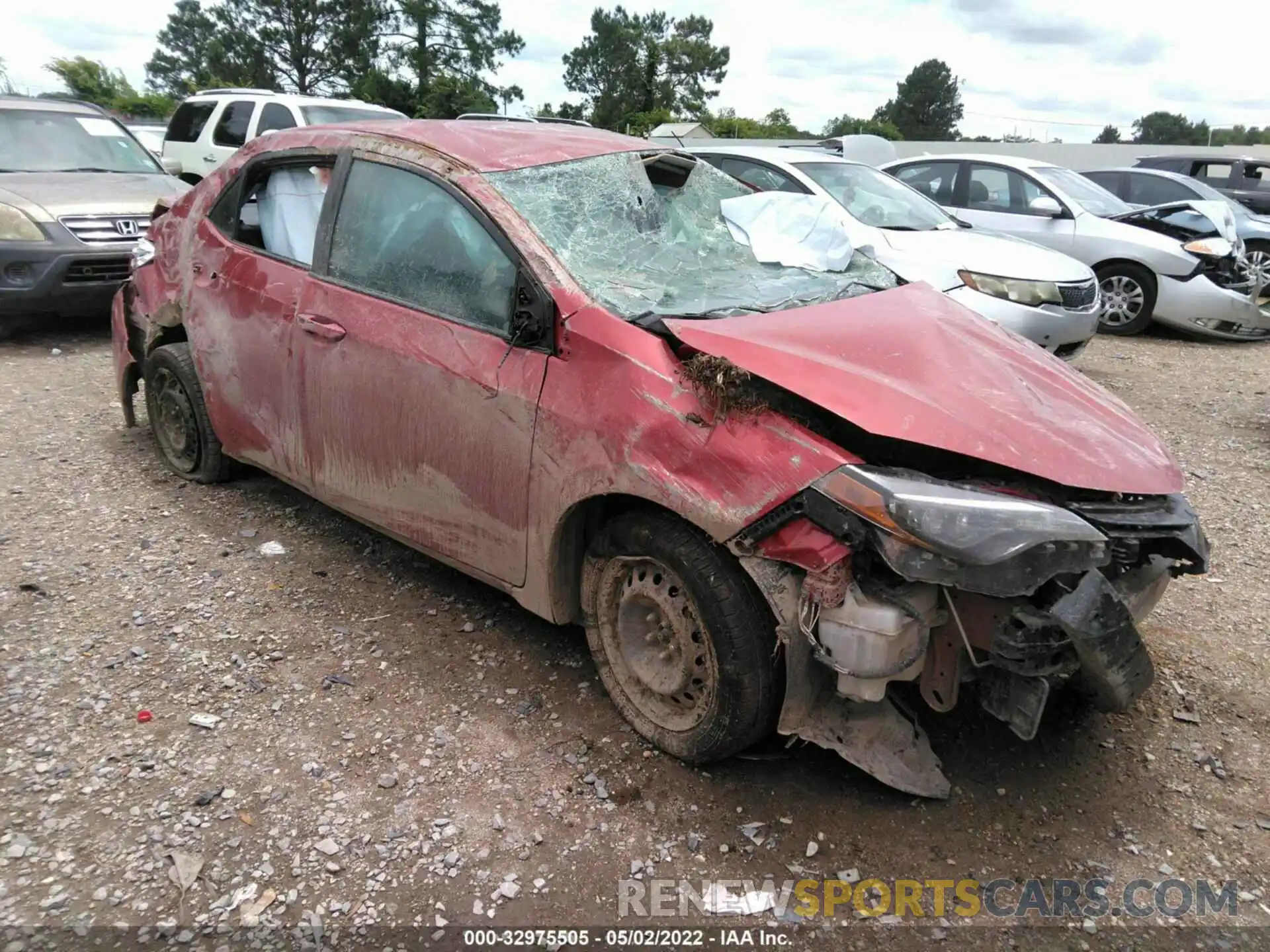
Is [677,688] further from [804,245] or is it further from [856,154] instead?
[856,154]

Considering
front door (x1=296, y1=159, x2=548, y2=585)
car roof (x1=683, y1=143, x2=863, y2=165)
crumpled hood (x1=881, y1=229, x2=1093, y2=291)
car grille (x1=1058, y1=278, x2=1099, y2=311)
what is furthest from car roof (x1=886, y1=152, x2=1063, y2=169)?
front door (x1=296, y1=159, x2=548, y2=585)

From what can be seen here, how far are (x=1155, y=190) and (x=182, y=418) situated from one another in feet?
37.6

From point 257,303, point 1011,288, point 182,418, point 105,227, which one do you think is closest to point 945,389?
point 257,303

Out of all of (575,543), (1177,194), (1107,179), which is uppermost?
(1107,179)

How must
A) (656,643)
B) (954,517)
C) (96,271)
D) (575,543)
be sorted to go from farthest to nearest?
(96,271) → (575,543) → (656,643) → (954,517)

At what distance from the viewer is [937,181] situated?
30.7ft

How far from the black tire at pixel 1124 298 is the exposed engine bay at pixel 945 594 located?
25.4 feet

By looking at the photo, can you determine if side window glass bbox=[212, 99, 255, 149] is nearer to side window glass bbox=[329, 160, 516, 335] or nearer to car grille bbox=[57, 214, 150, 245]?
car grille bbox=[57, 214, 150, 245]

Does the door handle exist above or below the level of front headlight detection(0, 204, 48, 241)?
below

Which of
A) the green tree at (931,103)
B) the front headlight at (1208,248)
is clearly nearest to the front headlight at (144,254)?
the front headlight at (1208,248)

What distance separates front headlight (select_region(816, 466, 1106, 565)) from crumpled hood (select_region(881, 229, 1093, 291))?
441cm

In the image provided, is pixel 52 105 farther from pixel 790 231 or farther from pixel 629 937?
pixel 629 937

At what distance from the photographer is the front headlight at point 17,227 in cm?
685

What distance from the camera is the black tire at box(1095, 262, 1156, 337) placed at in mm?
9016
